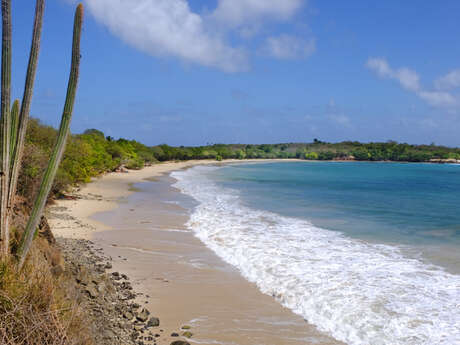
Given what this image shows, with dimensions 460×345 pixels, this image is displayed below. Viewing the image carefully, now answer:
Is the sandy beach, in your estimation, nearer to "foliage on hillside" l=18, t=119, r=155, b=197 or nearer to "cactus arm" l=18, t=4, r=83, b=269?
"foliage on hillside" l=18, t=119, r=155, b=197

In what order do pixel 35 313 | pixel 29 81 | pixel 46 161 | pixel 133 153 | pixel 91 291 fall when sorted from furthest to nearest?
pixel 133 153 → pixel 46 161 → pixel 91 291 → pixel 29 81 → pixel 35 313

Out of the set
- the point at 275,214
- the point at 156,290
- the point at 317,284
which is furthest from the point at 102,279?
the point at 275,214

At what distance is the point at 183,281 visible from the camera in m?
8.45

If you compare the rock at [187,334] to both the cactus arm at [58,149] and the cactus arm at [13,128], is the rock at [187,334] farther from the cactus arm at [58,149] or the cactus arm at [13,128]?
the cactus arm at [13,128]

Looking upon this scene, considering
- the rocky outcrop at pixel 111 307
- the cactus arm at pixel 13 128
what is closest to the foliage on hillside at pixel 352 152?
the rocky outcrop at pixel 111 307

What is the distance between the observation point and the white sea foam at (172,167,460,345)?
650 cm

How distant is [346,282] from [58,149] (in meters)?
6.76

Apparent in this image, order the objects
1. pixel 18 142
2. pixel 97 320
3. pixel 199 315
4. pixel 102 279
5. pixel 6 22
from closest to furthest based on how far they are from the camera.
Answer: pixel 6 22, pixel 18 142, pixel 97 320, pixel 199 315, pixel 102 279

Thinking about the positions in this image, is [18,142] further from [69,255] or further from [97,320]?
[69,255]

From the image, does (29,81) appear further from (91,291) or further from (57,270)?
(91,291)

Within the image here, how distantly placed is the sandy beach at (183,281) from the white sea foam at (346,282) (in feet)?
1.63

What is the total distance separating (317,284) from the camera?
849 centimetres

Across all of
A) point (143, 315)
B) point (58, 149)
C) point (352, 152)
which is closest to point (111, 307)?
point (143, 315)

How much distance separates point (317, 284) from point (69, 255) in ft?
19.0
